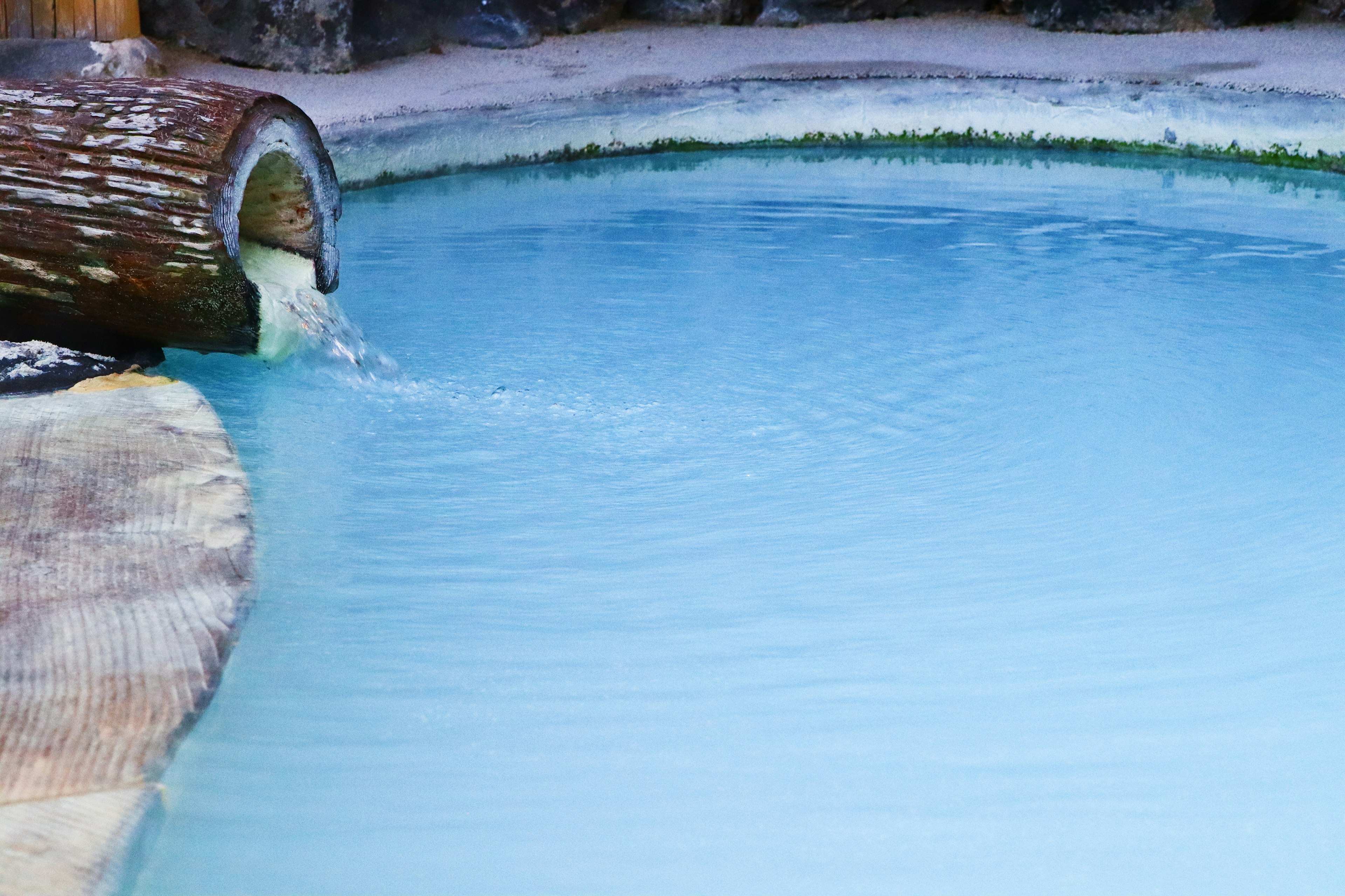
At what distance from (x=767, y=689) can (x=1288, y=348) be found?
7.62ft

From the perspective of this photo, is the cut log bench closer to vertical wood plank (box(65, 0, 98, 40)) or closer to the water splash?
the water splash

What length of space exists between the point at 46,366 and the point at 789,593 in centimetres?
177

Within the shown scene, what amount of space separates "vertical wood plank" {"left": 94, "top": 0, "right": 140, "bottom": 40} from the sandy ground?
14.4 inches

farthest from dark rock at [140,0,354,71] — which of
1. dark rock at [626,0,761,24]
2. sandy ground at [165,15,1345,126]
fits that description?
dark rock at [626,0,761,24]

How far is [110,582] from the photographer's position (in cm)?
185

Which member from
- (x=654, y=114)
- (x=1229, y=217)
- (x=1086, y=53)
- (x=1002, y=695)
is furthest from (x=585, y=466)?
(x=1086, y=53)

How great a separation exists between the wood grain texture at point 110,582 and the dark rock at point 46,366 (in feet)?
0.42

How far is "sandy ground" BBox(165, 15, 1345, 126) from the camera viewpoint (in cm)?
620

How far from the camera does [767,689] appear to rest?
180cm

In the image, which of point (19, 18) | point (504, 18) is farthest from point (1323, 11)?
point (19, 18)

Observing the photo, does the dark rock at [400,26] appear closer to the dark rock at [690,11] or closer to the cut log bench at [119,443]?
the dark rock at [690,11]

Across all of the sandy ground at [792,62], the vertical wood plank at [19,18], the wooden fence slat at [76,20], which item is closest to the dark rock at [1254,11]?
the sandy ground at [792,62]

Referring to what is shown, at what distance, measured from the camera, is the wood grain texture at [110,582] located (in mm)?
1514

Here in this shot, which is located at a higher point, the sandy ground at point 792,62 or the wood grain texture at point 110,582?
the sandy ground at point 792,62
